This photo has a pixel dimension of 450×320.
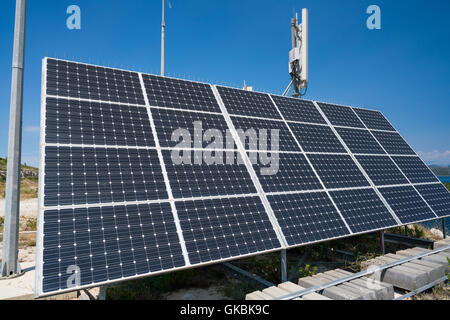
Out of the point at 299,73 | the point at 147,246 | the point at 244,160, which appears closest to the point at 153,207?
the point at 147,246

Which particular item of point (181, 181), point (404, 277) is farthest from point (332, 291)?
point (181, 181)

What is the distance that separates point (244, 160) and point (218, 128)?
168 centimetres

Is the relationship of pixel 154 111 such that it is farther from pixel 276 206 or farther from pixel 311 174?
pixel 311 174

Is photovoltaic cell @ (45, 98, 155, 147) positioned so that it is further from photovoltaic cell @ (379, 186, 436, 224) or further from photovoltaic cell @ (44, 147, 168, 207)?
photovoltaic cell @ (379, 186, 436, 224)

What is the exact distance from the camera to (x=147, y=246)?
22.0 ft

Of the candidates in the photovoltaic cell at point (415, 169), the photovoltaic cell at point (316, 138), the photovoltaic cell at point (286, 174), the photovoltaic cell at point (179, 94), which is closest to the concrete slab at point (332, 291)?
the photovoltaic cell at point (286, 174)

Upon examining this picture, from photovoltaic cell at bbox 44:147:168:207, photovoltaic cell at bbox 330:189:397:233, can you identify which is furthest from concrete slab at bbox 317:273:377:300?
photovoltaic cell at bbox 44:147:168:207

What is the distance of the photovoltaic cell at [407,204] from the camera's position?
1180cm

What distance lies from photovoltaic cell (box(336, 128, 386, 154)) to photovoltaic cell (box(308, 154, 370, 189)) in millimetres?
1577

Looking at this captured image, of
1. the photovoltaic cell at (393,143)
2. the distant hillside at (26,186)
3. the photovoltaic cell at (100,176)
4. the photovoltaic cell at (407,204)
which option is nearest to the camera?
the photovoltaic cell at (100,176)

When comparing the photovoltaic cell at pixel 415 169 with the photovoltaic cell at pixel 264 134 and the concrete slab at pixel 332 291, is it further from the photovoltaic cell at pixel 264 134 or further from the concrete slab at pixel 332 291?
the concrete slab at pixel 332 291

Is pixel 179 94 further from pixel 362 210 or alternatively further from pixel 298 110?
pixel 362 210

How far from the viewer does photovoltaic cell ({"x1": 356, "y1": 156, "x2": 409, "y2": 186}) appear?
13193mm

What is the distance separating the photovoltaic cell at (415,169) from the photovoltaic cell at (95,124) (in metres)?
13.5
